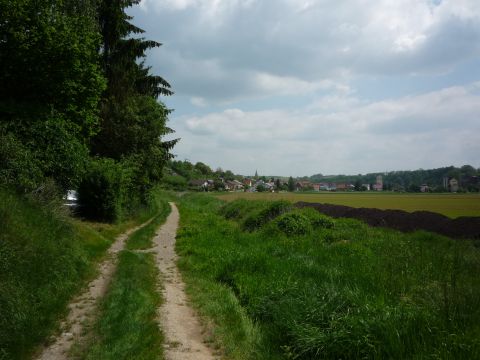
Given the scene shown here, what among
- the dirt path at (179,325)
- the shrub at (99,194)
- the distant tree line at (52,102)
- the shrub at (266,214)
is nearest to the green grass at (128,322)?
the dirt path at (179,325)

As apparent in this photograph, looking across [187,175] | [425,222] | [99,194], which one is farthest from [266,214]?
[187,175]

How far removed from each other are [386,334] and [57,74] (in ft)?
44.5

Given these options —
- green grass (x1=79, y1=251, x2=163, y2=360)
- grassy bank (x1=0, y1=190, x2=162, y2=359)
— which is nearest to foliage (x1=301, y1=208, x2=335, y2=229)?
green grass (x1=79, y1=251, x2=163, y2=360)

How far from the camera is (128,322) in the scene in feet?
22.1

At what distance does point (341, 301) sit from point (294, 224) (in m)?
10.0

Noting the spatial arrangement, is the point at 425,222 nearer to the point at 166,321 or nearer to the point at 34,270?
the point at 166,321

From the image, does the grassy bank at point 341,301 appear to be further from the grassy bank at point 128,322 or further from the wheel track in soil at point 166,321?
the grassy bank at point 128,322

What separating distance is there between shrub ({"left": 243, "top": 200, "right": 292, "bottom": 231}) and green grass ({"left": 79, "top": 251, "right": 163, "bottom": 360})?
10406 mm

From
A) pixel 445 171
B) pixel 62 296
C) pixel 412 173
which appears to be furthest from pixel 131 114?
pixel 412 173

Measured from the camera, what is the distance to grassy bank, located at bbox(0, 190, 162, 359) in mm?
5809

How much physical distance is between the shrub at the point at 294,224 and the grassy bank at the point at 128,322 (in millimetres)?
6872

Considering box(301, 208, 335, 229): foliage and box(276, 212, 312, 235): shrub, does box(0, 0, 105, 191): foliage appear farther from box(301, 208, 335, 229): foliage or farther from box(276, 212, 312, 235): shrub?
box(301, 208, 335, 229): foliage

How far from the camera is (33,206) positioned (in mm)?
10539

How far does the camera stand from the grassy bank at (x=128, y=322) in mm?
5678
